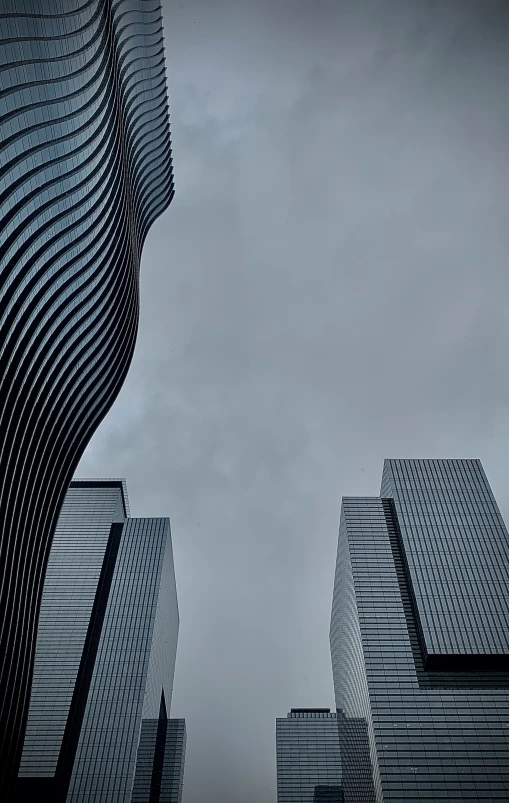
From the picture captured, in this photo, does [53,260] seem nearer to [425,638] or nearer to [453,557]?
[425,638]

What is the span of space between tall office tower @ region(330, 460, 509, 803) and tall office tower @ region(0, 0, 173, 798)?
298 ft

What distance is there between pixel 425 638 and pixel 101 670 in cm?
7884

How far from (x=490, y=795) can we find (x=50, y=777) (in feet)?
309

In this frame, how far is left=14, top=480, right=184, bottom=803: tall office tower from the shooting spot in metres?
145

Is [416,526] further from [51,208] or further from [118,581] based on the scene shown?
[51,208]

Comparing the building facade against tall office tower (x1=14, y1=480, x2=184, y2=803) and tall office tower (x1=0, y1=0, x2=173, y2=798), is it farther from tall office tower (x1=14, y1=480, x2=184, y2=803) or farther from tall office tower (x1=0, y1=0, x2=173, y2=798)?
tall office tower (x1=0, y1=0, x2=173, y2=798)

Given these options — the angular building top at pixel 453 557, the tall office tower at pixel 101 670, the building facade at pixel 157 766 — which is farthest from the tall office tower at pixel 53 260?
the building facade at pixel 157 766

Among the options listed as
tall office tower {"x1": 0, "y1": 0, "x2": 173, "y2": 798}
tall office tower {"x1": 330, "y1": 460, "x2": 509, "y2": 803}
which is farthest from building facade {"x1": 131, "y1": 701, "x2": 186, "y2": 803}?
tall office tower {"x1": 0, "y1": 0, "x2": 173, "y2": 798}

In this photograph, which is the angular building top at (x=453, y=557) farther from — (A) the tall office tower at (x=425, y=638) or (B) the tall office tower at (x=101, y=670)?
(B) the tall office tower at (x=101, y=670)

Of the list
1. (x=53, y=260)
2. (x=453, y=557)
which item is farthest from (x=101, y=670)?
(x=53, y=260)

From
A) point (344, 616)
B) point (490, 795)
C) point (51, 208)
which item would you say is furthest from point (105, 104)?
point (344, 616)

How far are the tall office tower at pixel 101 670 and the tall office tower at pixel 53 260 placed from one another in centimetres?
8893

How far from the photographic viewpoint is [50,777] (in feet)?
474

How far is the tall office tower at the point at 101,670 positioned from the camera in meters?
145
